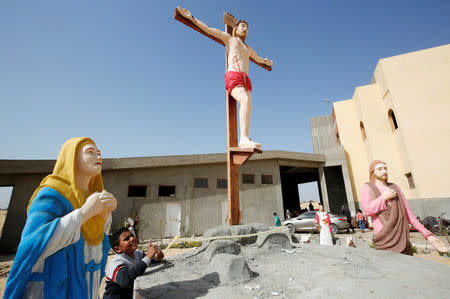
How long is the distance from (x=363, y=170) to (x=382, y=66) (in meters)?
6.23

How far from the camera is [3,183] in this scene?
10164mm

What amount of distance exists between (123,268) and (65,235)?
3.26 feet

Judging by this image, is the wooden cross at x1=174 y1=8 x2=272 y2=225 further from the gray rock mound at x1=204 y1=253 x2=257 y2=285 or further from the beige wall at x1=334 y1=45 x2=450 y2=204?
the beige wall at x1=334 y1=45 x2=450 y2=204

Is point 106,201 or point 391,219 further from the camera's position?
point 391,219

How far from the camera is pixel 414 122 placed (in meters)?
10.7

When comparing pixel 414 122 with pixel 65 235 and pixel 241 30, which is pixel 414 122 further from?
pixel 65 235

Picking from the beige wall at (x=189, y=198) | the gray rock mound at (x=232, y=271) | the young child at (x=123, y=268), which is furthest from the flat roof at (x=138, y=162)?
the gray rock mound at (x=232, y=271)

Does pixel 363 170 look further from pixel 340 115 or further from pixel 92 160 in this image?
pixel 92 160

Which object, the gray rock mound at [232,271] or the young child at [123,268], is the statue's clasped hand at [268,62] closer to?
the gray rock mound at [232,271]

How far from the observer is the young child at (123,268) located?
2029 millimetres

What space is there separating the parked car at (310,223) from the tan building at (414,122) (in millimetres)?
3487

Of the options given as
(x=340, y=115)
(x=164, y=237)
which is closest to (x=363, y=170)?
(x=340, y=115)

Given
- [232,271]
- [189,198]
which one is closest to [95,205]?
[232,271]

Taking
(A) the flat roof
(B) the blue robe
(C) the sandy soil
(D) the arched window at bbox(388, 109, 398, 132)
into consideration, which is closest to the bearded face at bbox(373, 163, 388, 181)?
(C) the sandy soil
